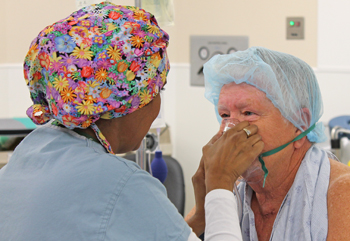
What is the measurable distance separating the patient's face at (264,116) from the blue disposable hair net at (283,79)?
20mm

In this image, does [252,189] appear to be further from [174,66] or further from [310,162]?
[174,66]

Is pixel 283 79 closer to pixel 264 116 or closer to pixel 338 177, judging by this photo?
pixel 264 116

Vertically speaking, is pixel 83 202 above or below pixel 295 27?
below

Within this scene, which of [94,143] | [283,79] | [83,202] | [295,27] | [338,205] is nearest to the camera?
[83,202]

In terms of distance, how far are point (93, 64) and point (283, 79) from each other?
2.09ft

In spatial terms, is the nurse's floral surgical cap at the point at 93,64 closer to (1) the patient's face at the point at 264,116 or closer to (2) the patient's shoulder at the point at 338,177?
(1) the patient's face at the point at 264,116

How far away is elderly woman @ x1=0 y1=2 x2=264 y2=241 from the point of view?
83 cm

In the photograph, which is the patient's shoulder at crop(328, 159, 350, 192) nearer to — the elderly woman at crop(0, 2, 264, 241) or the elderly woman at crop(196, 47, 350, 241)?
the elderly woman at crop(196, 47, 350, 241)

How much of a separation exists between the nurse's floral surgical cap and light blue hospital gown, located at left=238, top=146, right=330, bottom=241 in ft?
1.88

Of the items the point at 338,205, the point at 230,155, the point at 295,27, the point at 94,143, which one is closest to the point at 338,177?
the point at 338,205

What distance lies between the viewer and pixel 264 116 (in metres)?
1.31

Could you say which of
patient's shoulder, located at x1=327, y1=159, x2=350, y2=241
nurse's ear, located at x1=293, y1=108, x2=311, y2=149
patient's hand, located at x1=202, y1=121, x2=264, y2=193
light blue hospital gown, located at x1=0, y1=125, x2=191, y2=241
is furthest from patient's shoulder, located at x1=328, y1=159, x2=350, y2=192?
light blue hospital gown, located at x1=0, y1=125, x2=191, y2=241

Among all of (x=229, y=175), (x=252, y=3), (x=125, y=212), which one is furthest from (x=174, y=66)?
(x=125, y=212)

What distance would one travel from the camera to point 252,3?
3051 mm
